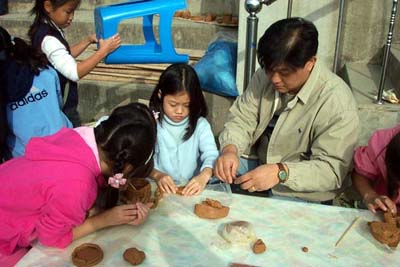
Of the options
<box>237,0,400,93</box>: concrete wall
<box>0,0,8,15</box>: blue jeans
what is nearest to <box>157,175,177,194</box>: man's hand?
<box>237,0,400,93</box>: concrete wall

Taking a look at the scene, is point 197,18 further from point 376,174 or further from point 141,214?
point 141,214

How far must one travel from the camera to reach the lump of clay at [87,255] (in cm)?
131

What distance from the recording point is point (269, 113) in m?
2.28

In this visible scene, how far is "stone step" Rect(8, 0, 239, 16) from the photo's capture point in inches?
194

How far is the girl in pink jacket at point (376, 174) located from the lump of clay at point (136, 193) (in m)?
0.88

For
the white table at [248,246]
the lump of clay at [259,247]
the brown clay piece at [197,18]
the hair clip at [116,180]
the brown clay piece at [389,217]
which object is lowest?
the white table at [248,246]

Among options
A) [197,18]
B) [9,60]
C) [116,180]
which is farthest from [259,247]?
[197,18]

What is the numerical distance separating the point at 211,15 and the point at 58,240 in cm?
393

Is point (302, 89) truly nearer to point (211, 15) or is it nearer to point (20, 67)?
point (20, 67)

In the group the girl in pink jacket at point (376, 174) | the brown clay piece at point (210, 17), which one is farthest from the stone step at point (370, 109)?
the brown clay piece at point (210, 17)

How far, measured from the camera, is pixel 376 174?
1.91 m

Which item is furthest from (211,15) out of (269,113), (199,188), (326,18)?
(199,188)

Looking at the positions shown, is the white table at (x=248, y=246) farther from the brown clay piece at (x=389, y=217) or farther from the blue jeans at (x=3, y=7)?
the blue jeans at (x=3, y=7)

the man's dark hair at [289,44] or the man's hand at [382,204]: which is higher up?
the man's dark hair at [289,44]
